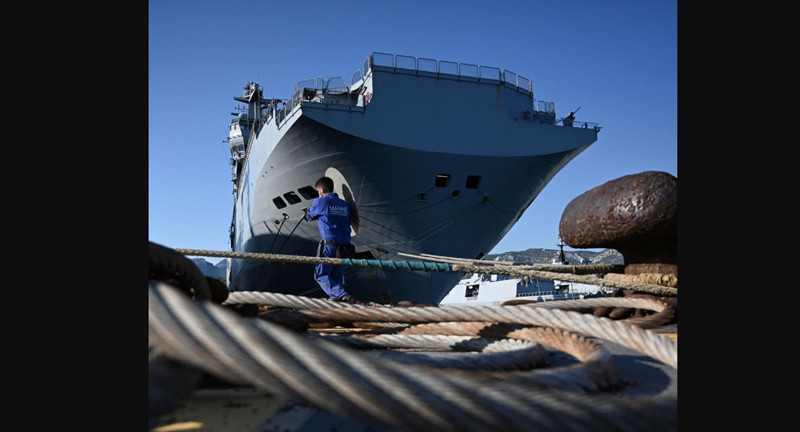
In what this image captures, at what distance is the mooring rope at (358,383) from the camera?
0.65 metres

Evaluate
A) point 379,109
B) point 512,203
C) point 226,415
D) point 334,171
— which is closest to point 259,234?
point 334,171

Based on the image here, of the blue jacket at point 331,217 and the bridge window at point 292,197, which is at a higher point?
the bridge window at point 292,197

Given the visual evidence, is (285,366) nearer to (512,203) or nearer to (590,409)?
(590,409)

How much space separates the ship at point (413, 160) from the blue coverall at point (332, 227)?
13.1ft

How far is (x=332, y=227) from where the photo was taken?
6.00 meters

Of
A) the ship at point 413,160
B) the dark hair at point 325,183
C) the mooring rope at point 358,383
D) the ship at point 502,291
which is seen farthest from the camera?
the ship at point 502,291

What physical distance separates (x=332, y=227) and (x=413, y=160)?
4537mm

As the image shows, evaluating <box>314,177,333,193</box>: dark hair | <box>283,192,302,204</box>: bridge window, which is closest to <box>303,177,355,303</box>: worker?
<box>314,177,333,193</box>: dark hair

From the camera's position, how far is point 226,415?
34.9 inches

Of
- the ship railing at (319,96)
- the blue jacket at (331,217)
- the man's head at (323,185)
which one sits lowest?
the blue jacket at (331,217)

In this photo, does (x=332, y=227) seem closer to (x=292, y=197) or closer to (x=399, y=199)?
(x=399, y=199)

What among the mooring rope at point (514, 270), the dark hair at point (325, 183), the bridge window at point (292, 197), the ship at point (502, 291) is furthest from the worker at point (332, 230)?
the ship at point (502, 291)

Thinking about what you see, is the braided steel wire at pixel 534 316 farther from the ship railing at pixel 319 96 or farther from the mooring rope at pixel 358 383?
the ship railing at pixel 319 96

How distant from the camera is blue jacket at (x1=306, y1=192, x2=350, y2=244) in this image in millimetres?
5973
